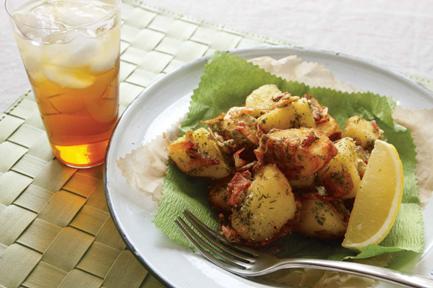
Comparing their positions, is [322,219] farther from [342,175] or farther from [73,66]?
[73,66]

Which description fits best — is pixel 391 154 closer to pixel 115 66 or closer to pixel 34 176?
pixel 115 66

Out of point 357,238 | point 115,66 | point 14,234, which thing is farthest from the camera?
point 115,66

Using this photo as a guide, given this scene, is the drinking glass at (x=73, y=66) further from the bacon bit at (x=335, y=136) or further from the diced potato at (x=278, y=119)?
the bacon bit at (x=335, y=136)

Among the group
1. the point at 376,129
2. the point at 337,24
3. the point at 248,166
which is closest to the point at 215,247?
the point at 248,166

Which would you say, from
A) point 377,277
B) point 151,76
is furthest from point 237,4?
point 377,277

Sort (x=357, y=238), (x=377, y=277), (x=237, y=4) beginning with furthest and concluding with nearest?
(x=237, y=4), (x=357, y=238), (x=377, y=277)

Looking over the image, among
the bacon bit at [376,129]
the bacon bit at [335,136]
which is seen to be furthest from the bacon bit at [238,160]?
the bacon bit at [376,129]

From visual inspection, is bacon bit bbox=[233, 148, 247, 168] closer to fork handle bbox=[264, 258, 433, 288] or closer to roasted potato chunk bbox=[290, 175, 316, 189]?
roasted potato chunk bbox=[290, 175, 316, 189]

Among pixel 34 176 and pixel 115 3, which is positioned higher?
pixel 115 3
